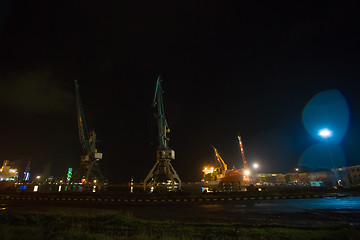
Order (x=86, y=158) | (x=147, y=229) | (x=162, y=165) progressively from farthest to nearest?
(x=86, y=158) < (x=162, y=165) < (x=147, y=229)

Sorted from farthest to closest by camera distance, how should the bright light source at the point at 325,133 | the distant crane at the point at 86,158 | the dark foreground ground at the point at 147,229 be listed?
the distant crane at the point at 86,158, the bright light source at the point at 325,133, the dark foreground ground at the point at 147,229

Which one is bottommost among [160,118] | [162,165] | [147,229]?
[147,229]

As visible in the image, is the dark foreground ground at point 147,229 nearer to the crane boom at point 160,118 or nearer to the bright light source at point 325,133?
the bright light source at point 325,133

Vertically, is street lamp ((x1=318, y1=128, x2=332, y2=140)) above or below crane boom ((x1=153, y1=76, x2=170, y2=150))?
below

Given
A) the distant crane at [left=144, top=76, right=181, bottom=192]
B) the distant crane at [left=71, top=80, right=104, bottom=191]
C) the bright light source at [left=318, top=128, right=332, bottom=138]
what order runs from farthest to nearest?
the distant crane at [left=71, top=80, right=104, bottom=191]
the distant crane at [left=144, top=76, right=181, bottom=192]
the bright light source at [left=318, top=128, right=332, bottom=138]

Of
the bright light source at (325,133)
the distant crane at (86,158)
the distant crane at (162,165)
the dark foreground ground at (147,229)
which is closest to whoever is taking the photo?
the dark foreground ground at (147,229)

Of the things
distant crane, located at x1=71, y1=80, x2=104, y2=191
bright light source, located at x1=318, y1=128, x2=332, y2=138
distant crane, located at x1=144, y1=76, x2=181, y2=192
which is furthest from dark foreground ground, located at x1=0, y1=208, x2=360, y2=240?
distant crane, located at x1=71, y1=80, x2=104, y2=191

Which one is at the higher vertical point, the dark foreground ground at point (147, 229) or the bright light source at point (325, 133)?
the bright light source at point (325, 133)

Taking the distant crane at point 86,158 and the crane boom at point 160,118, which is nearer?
the crane boom at point 160,118

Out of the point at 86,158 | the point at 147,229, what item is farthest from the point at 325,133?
the point at 86,158

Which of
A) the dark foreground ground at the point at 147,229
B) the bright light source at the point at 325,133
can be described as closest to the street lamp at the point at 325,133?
the bright light source at the point at 325,133

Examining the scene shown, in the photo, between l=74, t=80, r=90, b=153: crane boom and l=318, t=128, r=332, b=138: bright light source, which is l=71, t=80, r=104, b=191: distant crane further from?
l=318, t=128, r=332, b=138: bright light source

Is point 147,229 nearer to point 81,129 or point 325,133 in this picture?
point 325,133

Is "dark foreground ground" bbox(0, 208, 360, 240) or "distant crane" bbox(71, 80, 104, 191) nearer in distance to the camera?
"dark foreground ground" bbox(0, 208, 360, 240)
